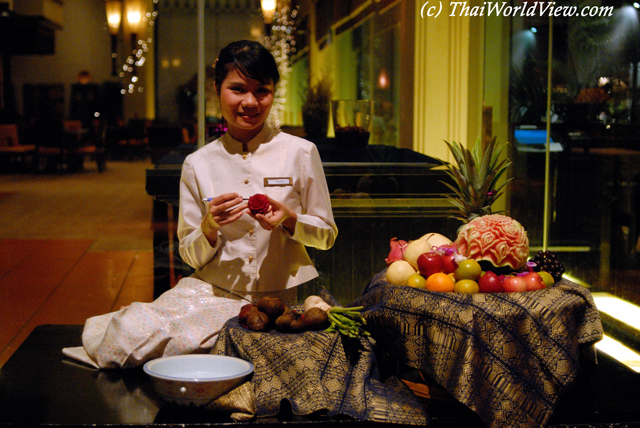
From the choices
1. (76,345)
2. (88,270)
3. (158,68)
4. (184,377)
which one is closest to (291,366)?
(184,377)

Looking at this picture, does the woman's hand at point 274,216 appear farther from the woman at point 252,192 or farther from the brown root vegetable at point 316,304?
the brown root vegetable at point 316,304

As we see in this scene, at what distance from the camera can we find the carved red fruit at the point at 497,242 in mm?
2121

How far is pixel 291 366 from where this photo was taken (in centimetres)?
204

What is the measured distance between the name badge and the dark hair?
34cm

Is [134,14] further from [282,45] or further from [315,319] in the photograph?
[315,319]

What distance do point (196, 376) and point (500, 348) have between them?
905mm

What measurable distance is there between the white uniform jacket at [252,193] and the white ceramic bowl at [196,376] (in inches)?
16.2

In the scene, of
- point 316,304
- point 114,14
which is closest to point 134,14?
point 114,14

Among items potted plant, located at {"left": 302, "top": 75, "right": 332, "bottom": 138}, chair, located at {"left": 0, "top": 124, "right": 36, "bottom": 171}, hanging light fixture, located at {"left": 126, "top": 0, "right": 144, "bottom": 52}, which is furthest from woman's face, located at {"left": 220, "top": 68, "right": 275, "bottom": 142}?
chair, located at {"left": 0, "top": 124, "right": 36, "bottom": 171}

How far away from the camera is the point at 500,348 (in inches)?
75.2

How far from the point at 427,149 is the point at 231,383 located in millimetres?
2346

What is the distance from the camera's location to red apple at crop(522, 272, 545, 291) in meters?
2.05

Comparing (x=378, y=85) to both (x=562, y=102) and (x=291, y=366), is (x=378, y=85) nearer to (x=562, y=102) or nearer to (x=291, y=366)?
(x=562, y=102)

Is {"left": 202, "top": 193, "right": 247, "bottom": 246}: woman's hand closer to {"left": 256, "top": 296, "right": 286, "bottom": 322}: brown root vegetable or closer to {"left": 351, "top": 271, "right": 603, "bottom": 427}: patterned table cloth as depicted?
{"left": 256, "top": 296, "right": 286, "bottom": 322}: brown root vegetable
